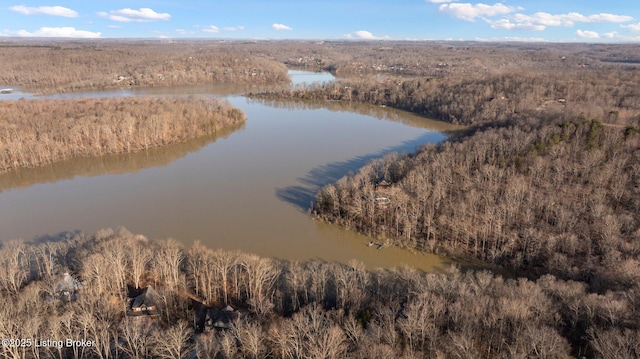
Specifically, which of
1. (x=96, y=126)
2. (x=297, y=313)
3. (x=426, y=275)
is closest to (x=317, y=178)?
(x=426, y=275)

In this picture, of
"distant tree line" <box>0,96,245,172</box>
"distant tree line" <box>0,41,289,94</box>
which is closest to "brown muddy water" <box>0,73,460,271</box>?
"distant tree line" <box>0,96,245,172</box>

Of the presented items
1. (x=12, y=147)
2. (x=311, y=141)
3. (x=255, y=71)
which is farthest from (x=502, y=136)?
(x=255, y=71)

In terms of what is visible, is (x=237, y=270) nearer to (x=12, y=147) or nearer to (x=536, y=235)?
(x=536, y=235)

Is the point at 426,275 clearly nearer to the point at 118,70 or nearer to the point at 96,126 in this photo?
the point at 96,126

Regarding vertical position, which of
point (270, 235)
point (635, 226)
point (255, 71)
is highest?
point (255, 71)

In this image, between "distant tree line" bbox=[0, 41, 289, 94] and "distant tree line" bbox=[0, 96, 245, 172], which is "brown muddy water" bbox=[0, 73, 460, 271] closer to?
"distant tree line" bbox=[0, 96, 245, 172]

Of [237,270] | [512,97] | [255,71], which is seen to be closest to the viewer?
[237,270]
